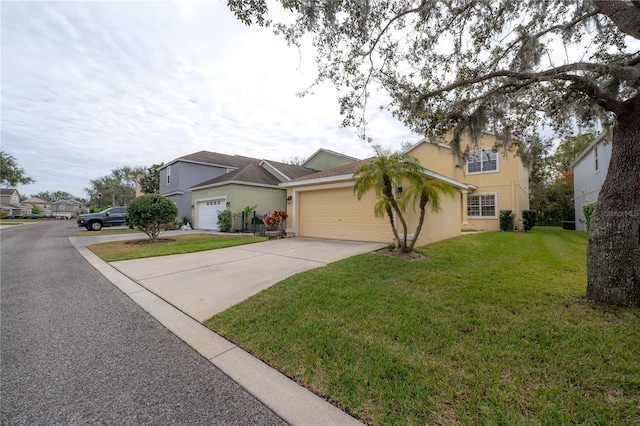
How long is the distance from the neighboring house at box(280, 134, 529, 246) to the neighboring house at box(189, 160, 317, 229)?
13.8 feet

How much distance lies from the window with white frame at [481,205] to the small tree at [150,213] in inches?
700

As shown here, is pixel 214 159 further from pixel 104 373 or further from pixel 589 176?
pixel 589 176

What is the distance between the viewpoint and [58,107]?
10156 mm

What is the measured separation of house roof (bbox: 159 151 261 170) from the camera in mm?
20345

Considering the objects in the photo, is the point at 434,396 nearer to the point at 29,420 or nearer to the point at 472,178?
the point at 29,420

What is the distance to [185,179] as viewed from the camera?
65.7ft

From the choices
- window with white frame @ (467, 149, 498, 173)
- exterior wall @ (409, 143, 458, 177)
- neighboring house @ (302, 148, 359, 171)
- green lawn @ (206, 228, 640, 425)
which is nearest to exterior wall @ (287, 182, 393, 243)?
green lawn @ (206, 228, 640, 425)

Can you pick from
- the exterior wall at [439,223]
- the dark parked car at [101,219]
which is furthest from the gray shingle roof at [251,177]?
the exterior wall at [439,223]

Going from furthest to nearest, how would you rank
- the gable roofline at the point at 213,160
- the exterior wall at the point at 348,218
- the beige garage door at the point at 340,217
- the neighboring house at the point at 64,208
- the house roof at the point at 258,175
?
the neighboring house at the point at 64,208 → the gable roofline at the point at 213,160 → the house roof at the point at 258,175 → the beige garage door at the point at 340,217 → the exterior wall at the point at 348,218

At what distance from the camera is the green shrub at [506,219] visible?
15.4 metres

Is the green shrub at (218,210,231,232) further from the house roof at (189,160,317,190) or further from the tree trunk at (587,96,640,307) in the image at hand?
the tree trunk at (587,96,640,307)

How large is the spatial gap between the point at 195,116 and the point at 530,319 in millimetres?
14581

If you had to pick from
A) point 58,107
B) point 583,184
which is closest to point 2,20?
point 58,107

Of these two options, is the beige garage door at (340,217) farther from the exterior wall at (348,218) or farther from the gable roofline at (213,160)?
the gable roofline at (213,160)
